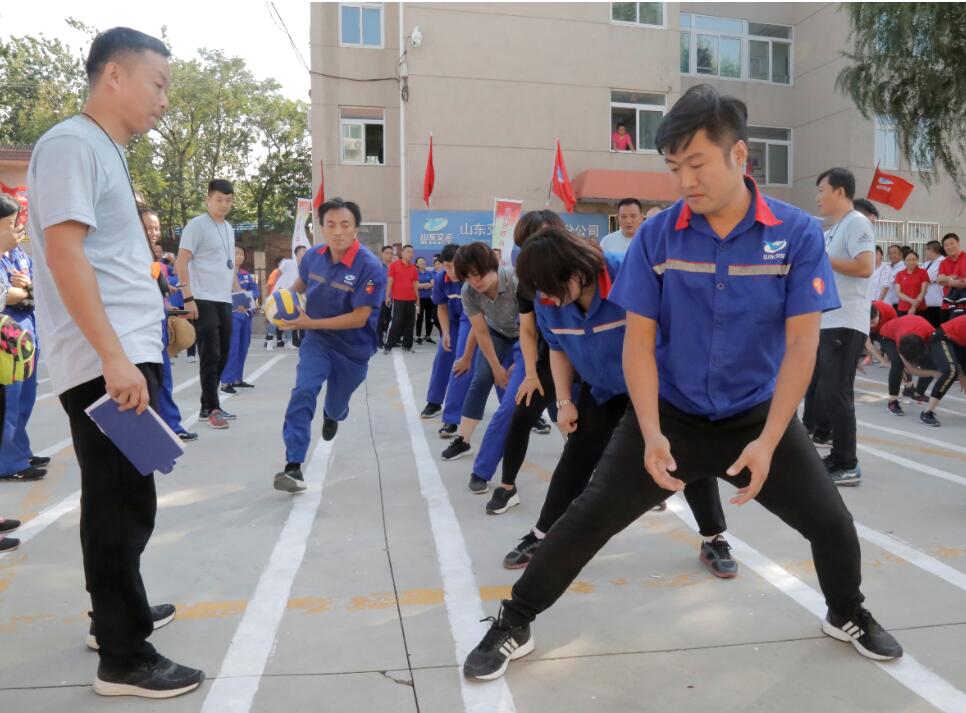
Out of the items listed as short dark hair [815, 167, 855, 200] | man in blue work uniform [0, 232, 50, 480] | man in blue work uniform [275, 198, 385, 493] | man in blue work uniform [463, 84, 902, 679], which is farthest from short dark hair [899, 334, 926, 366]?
man in blue work uniform [0, 232, 50, 480]

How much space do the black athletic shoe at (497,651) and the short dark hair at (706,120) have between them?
5.36 feet

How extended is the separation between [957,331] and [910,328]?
0.40m

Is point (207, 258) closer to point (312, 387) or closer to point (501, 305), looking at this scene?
point (312, 387)

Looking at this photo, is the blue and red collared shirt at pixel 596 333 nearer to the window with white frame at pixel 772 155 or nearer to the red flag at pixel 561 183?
the red flag at pixel 561 183

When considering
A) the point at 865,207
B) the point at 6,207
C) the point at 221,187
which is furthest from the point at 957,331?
the point at 6,207

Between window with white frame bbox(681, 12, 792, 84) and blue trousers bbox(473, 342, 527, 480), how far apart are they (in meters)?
19.9

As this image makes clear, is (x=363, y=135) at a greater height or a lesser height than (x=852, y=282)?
greater

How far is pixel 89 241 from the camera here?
2.32 m

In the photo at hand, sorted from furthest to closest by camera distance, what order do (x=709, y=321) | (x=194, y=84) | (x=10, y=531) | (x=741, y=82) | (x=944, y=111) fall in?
(x=194, y=84)
(x=741, y=82)
(x=944, y=111)
(x=10, y=531)
(x=709, y=321)

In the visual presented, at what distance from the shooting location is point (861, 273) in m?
4.84

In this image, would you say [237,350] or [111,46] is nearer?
[111,46]

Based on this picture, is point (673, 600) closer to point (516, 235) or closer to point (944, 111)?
point (516, 235)

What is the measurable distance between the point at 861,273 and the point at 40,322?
14.5 ft

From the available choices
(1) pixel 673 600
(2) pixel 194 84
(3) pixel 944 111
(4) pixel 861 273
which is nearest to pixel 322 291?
(1) pixel 673 600
